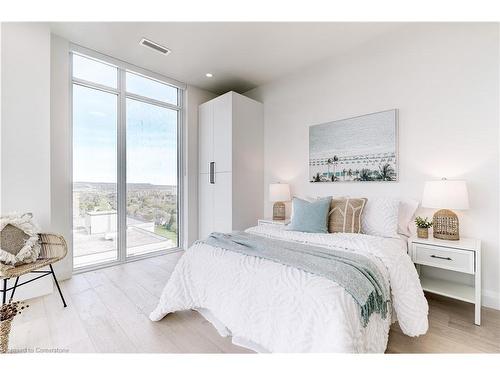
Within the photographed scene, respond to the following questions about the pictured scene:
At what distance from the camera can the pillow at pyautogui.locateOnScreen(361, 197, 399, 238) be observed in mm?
2193

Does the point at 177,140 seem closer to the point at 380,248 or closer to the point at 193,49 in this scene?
the point at 193,49

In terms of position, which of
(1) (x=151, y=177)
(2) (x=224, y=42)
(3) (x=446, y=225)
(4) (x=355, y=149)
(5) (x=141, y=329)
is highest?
(2) (x=224, y=42)

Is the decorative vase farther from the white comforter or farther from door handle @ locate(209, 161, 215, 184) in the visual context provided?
door handle @ locate(209, 161, 215, 184)

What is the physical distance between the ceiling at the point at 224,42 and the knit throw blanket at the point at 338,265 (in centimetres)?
223

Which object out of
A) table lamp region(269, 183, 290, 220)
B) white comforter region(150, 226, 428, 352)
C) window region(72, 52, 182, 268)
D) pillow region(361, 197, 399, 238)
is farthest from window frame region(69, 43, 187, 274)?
pillow region(361, 197, 399, 238)

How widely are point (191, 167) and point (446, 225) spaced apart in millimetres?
3359

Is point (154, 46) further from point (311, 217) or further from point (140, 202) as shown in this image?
point (311, 217)

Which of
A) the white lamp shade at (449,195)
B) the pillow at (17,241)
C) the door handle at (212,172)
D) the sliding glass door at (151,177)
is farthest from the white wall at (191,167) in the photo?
the white lamp shade at (449,195)

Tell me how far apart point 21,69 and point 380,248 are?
11.5 ft

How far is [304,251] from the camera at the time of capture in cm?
165

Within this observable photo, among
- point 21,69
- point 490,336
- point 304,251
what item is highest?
point 21,69

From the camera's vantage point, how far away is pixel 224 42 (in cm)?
273

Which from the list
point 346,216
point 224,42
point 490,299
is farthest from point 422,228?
point 224,42

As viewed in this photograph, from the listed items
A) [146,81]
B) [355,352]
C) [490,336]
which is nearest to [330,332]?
[355,352]
